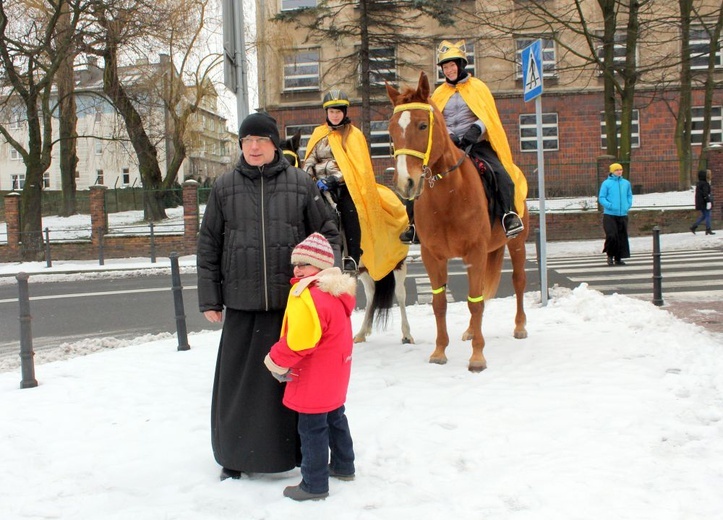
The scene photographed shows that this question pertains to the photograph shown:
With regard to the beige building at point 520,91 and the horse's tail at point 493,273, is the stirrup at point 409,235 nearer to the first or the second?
the horse's tail at point 493,273

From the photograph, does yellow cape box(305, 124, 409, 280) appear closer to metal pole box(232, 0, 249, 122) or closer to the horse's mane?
metal pole box(232, 0, 249, 122)

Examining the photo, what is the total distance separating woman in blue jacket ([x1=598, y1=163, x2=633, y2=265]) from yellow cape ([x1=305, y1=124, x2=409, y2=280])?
886cm

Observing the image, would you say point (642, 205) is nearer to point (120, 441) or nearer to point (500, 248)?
point (500, 248)

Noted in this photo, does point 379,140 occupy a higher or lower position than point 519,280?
higher

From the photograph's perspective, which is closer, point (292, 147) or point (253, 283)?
point (253, 283)

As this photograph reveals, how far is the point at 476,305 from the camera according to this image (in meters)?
6.55

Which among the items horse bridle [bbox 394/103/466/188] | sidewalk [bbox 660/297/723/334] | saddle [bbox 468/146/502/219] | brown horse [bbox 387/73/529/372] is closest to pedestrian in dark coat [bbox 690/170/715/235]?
sidewalk [bbox 660/297/723/334]

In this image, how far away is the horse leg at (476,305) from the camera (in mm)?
6309

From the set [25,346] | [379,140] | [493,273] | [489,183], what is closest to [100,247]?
[25,346]

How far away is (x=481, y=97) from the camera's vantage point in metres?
6.86

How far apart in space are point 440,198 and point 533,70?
3940mm

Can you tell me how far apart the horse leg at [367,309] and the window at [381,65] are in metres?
21.9

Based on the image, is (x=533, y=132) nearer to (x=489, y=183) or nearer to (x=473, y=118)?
(x=473, y=118)

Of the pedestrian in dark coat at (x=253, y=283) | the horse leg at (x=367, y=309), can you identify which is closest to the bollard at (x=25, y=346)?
the pedestrian in dark coat at (x=253, y=283)
